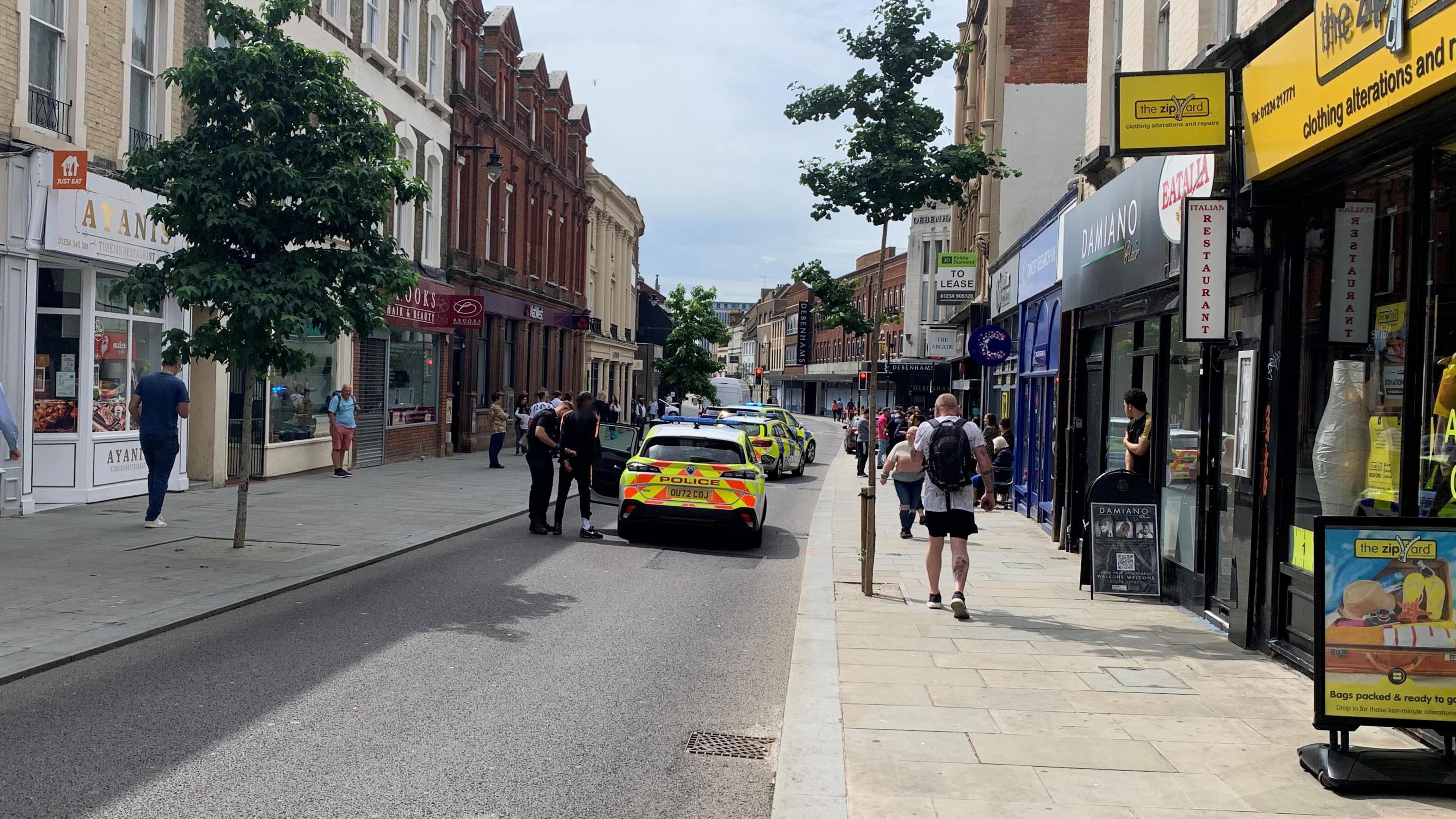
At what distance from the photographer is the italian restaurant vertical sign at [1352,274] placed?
6934 mm

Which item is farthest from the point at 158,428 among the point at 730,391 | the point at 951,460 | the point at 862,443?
the point at 730,391

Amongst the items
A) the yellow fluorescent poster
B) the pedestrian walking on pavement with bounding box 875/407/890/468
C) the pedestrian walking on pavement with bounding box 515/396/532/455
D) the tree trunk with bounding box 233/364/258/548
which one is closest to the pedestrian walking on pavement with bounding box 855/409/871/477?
the pedestrian walking on pavement with bounding box 875/407/890/468

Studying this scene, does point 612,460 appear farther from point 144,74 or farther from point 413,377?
point 413,377

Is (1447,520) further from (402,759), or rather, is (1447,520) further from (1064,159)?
(1064,159)

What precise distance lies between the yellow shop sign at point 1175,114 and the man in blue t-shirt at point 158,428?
32.5ft

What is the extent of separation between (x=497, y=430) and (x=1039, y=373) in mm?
13198

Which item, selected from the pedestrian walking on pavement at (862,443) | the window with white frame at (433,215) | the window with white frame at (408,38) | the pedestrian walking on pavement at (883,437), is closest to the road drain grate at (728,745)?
the pedestrian walking on pavement at (862,443)

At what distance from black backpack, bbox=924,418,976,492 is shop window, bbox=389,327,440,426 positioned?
1721cm

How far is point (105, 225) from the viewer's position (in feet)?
47.6

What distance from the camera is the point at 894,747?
550 cm

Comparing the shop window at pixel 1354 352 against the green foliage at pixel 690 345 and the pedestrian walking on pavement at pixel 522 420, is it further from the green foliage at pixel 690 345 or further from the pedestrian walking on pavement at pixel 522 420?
the green foliage at pixel 690 345

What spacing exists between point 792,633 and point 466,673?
2676mm

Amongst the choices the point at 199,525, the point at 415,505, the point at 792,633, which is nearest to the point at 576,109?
the point at 415,505

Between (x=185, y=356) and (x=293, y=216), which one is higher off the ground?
(x=293, y=216)
